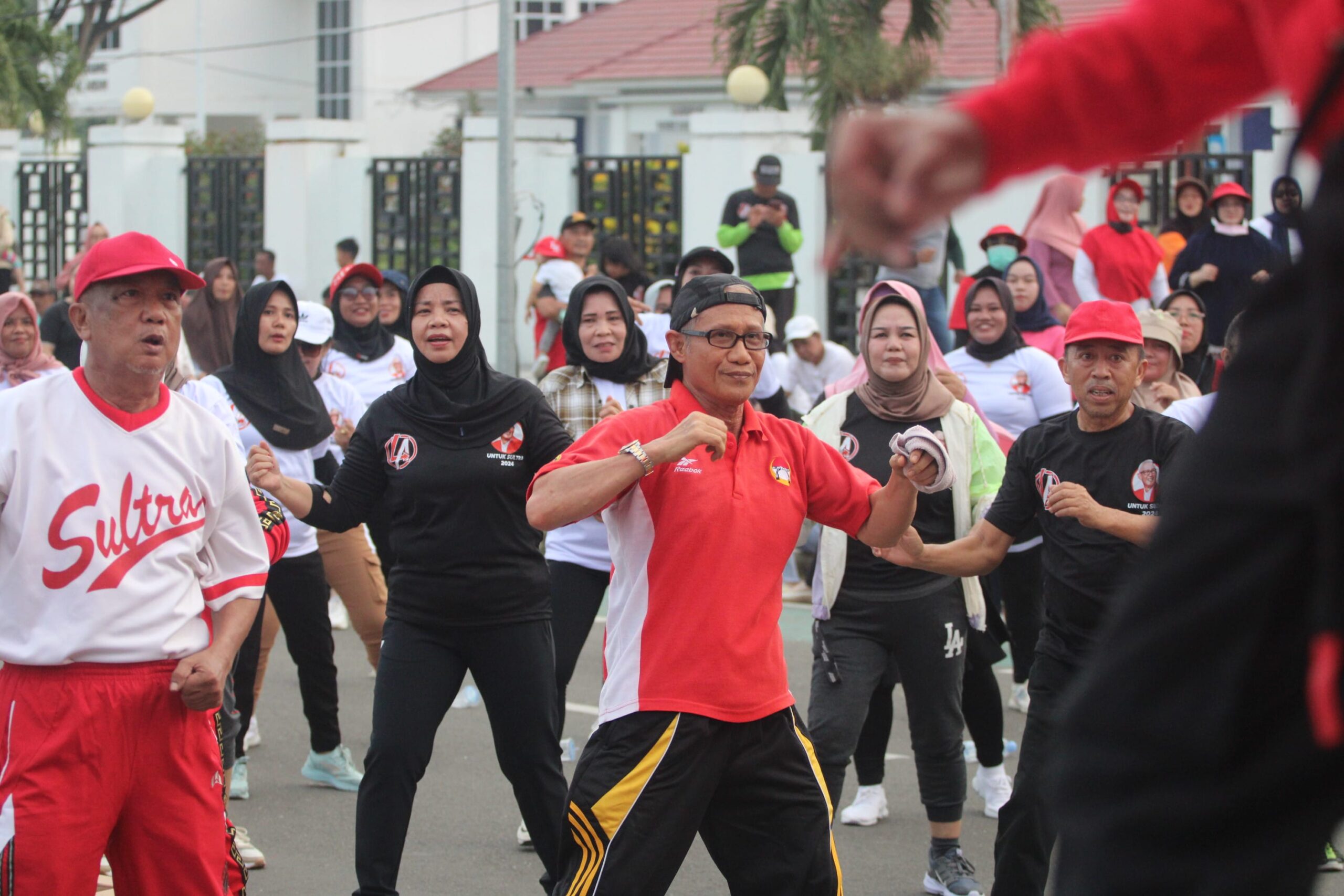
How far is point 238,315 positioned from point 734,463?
12.0ft

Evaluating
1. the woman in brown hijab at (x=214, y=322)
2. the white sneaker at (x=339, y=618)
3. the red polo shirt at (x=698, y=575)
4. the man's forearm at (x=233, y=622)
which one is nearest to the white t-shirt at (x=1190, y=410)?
the red polo shirt at (x=698, y=575)

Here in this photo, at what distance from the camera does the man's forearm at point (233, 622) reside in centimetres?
407

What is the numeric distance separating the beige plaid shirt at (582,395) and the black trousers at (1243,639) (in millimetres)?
5264

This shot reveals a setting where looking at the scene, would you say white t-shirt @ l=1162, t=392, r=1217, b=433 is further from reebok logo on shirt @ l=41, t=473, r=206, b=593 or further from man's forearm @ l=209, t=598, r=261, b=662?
reebok logo on shirt @ l=41, t=473, r=206, b=593

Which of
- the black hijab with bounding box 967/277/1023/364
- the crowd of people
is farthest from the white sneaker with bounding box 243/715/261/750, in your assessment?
the black hijab with bounding box 967/277/1023/364

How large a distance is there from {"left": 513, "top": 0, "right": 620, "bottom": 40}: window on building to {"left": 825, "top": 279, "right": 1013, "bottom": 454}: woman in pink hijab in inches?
1467

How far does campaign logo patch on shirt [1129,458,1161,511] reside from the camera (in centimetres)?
498

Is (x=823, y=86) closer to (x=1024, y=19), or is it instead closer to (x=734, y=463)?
(x=1024, y=19)

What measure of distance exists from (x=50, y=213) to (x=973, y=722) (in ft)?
A: 67.8

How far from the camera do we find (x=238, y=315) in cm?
725

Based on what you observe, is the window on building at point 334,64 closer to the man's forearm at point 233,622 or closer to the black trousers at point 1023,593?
the black trousers at point 1023,593

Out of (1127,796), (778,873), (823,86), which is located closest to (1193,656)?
(1127,796)

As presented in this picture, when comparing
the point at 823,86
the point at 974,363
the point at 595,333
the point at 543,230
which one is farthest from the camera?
the point at 823,86

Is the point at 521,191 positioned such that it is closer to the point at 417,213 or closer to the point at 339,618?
the point at 417,213
